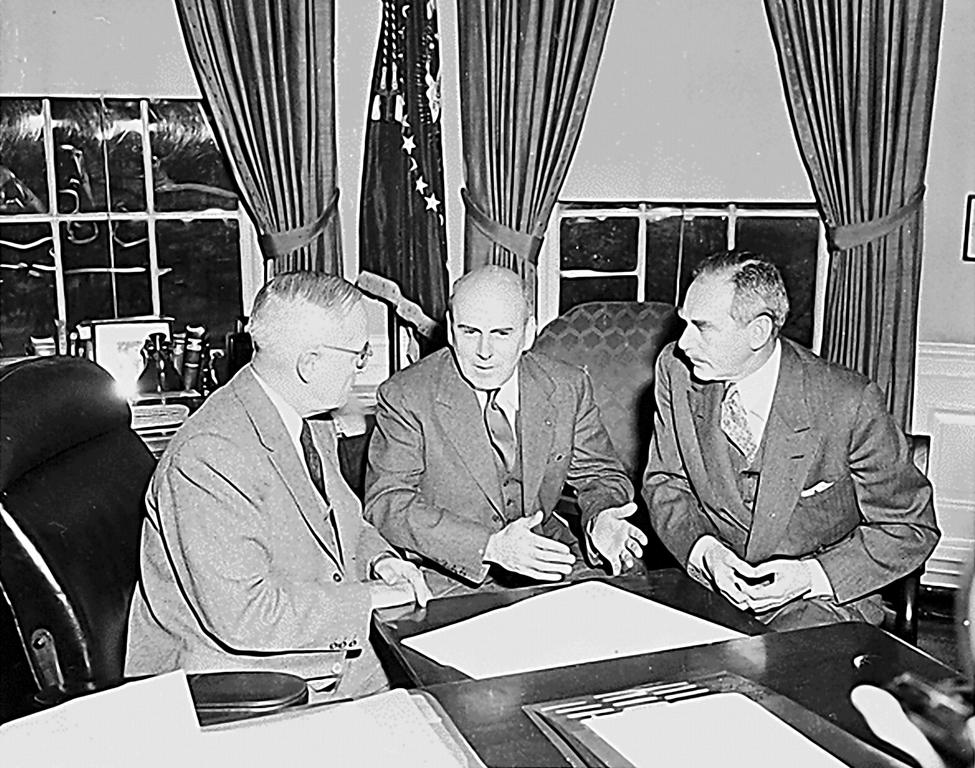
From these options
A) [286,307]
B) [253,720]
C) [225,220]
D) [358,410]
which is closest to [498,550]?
[286,307]

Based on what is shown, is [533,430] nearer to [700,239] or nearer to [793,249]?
[700,239]

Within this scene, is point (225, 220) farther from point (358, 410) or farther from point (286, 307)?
point (286, 307)

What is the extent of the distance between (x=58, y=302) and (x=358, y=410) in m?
1.29

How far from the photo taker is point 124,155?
4.62 m

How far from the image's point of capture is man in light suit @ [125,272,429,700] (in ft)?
7.43

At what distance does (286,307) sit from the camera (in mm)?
2406

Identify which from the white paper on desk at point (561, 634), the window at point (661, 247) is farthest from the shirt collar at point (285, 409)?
the window at point (661, 247)

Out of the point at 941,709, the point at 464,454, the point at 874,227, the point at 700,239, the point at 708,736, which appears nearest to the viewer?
the point at 708,736

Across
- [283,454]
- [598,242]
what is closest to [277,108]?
[598,242]

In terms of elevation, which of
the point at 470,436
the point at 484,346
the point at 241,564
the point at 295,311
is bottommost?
the point at 241,564

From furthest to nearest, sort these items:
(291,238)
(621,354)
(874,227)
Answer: (874,227) < (291,238) < (621,354)

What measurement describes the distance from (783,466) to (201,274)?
9.53 ft

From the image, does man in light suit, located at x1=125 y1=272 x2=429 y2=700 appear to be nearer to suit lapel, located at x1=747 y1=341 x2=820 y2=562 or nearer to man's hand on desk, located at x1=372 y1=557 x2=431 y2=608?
man's hand on desk, located at x1=372 y1=557 x2=431 y2=608

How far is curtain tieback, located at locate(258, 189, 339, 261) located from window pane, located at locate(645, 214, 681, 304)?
141 centimetres
